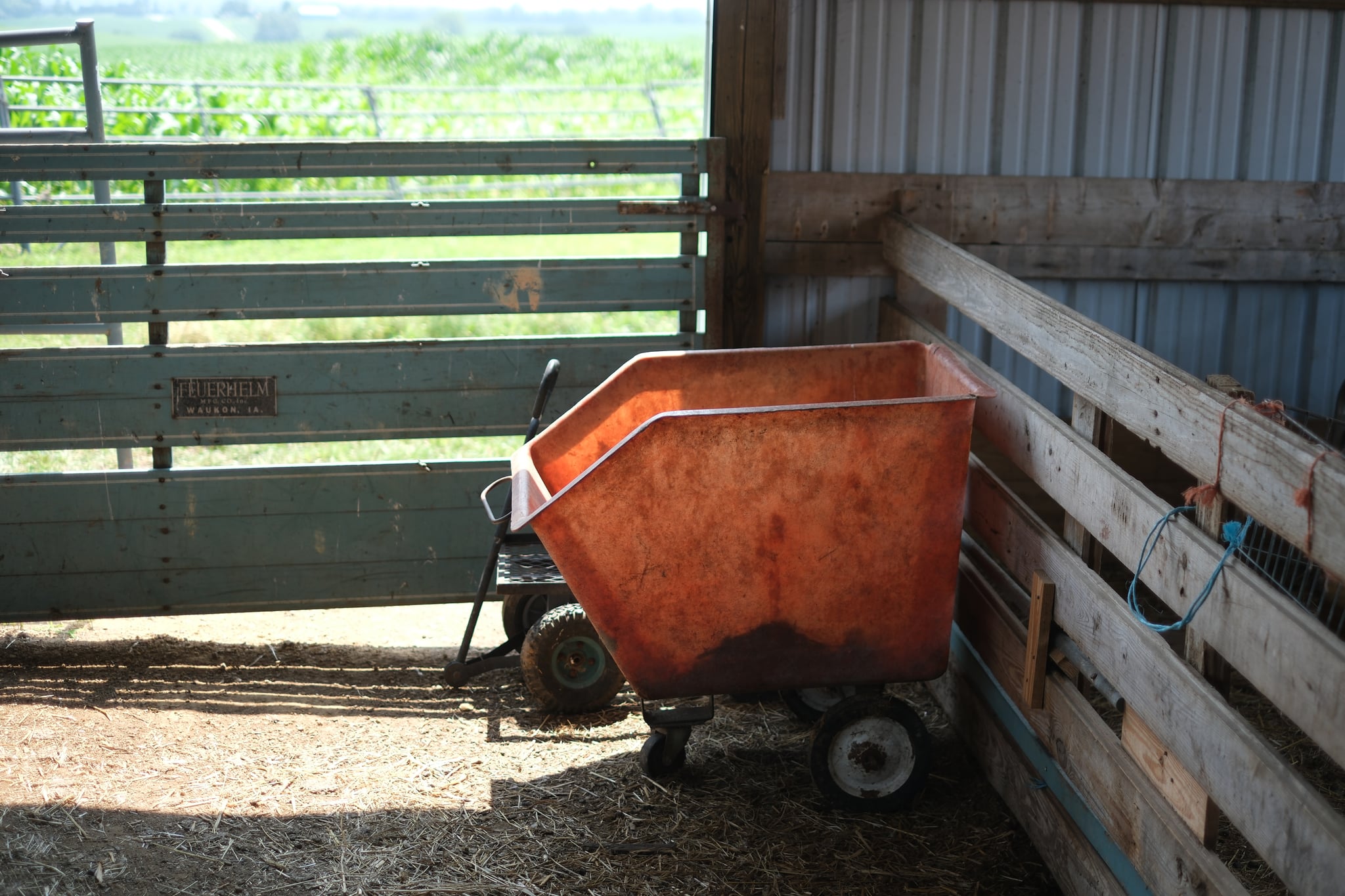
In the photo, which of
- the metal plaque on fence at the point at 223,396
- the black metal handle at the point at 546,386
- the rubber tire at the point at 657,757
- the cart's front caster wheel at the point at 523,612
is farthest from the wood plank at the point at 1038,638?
the metal plaque on fence at the point at 223,396

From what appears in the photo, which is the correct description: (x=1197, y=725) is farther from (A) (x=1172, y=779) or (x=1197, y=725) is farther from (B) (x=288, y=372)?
(B) (x=288, y=372)

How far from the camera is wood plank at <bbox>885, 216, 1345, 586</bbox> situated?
1861 millimetres

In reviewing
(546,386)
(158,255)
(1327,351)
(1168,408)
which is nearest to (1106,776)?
(1168,408)

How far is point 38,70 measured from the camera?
13492 millimetres

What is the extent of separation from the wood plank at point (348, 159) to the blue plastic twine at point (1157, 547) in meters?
2.50

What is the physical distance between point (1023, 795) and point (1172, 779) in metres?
0.88

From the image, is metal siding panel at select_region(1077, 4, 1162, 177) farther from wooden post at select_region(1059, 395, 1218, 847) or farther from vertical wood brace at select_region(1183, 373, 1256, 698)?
vertical wood brace at select_region(1183, 373, 1256, 698)

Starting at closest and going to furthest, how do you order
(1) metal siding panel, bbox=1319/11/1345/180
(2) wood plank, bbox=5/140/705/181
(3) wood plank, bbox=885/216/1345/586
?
(3) wood plank, bbox=885/216/1345/586 < (2) wood plank, bbox=5/140/705/181 < (1) metal siding panel, bbox=1319/11/1345/180

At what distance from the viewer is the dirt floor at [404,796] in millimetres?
3096

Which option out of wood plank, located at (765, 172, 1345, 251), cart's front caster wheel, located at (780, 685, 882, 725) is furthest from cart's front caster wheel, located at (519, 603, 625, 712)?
Result: wood plank, located at (765, 172, 1345, 251)

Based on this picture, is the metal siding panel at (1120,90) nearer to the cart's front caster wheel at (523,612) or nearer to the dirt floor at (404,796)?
the dirt floor at (404,796)

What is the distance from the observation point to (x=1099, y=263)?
477 centimetres

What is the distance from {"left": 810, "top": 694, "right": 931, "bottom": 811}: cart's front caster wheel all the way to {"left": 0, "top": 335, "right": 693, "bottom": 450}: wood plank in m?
1.83

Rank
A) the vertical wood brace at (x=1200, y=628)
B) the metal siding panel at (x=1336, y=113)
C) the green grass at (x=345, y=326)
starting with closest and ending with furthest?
the vertical wood brace at (x=1200, y=628)
the metal siding panel at (x=1336, y=113)
the green grass at (x=345, y=326)
